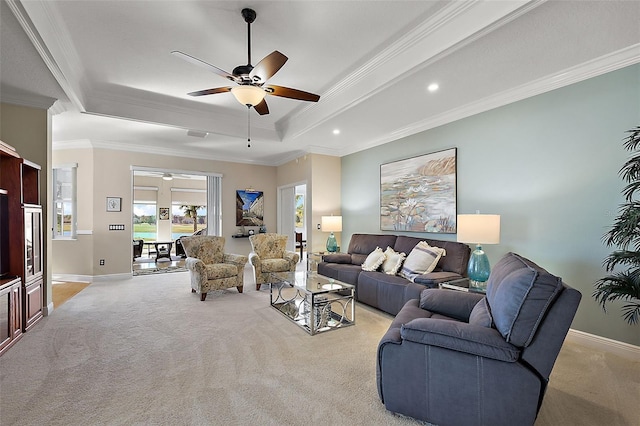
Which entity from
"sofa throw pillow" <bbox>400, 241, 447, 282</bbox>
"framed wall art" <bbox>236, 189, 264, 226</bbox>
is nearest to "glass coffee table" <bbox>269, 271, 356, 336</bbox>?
"sofa throw pillow" <bbox>400, 241, 447, 282</bbox>

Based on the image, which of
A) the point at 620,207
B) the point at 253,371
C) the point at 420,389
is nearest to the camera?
the point at 420,389

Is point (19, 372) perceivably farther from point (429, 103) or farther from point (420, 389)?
point (429, 103)

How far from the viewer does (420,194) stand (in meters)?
4.53

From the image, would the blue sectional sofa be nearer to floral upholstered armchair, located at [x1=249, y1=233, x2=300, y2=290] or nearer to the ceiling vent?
floral upholstered armchair, located at [x1=249, y1=233, x2=300, y2=290]

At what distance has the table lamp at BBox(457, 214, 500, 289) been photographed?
10.0ft

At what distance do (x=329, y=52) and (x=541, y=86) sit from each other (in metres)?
2.26

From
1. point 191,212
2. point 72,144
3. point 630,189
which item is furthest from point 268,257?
point 191,212

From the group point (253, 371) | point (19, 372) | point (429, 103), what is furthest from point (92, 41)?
point (429, 103)

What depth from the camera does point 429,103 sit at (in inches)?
148

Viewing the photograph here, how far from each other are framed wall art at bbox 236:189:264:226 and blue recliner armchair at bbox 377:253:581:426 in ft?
19.2

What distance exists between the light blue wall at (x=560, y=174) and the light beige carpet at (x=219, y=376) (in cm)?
79

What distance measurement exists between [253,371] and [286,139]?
408cm

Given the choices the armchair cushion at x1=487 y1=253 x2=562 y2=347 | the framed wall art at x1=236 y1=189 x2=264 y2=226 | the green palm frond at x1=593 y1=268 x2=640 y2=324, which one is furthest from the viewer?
the framed wall art at x1=236 y1=189 x2=264 y2=226

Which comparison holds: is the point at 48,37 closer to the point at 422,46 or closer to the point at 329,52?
the point at 329,52
